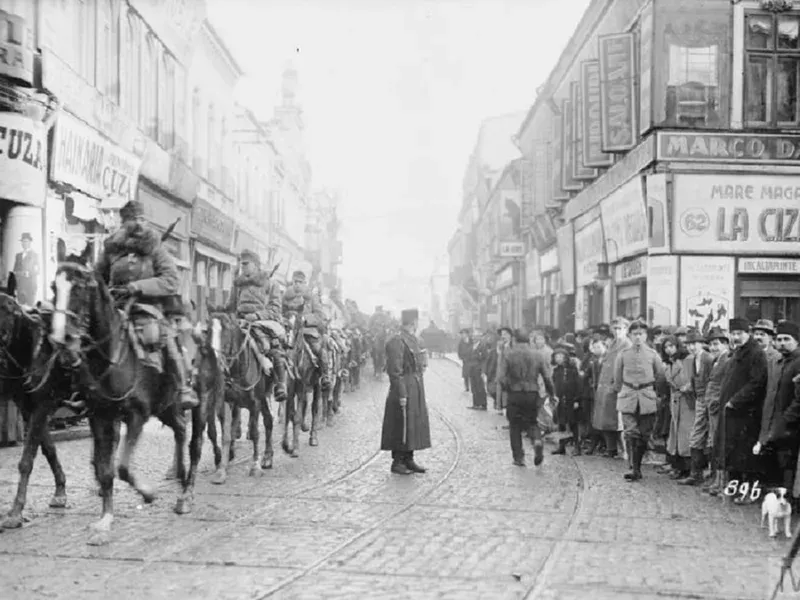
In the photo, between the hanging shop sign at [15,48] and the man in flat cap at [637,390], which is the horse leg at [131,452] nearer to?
the man in flat cap at [637,390]

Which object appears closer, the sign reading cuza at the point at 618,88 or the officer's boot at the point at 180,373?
the officer's boot at the point at 180,373

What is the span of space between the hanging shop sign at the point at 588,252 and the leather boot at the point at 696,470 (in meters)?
15.3

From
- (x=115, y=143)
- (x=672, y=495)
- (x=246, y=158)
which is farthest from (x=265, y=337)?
(x=246, y=158)

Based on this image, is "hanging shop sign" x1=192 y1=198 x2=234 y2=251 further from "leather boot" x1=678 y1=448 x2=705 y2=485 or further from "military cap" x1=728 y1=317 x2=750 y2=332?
"military cap" x1=728 y1=317 x2=750 y2=332

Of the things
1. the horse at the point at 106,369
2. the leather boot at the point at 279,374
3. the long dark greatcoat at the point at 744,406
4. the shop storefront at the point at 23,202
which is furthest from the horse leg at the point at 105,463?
the shop storefront at the point at 23,202

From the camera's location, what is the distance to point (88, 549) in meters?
8.57

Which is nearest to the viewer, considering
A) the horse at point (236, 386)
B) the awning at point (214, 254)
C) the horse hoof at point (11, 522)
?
the horse hoof at point (11, 522)

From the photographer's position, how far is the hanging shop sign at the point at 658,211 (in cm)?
2303

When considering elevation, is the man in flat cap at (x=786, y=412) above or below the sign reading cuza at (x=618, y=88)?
below

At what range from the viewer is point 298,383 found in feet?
54.1

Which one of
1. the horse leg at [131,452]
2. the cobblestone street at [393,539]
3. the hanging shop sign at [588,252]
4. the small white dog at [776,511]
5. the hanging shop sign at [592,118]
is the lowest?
the cobblestone street at [393,539]

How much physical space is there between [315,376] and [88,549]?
9585 millimetres

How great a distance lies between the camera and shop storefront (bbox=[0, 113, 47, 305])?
16.7 metres

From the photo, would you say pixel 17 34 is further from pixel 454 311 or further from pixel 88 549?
pixel 454 311
